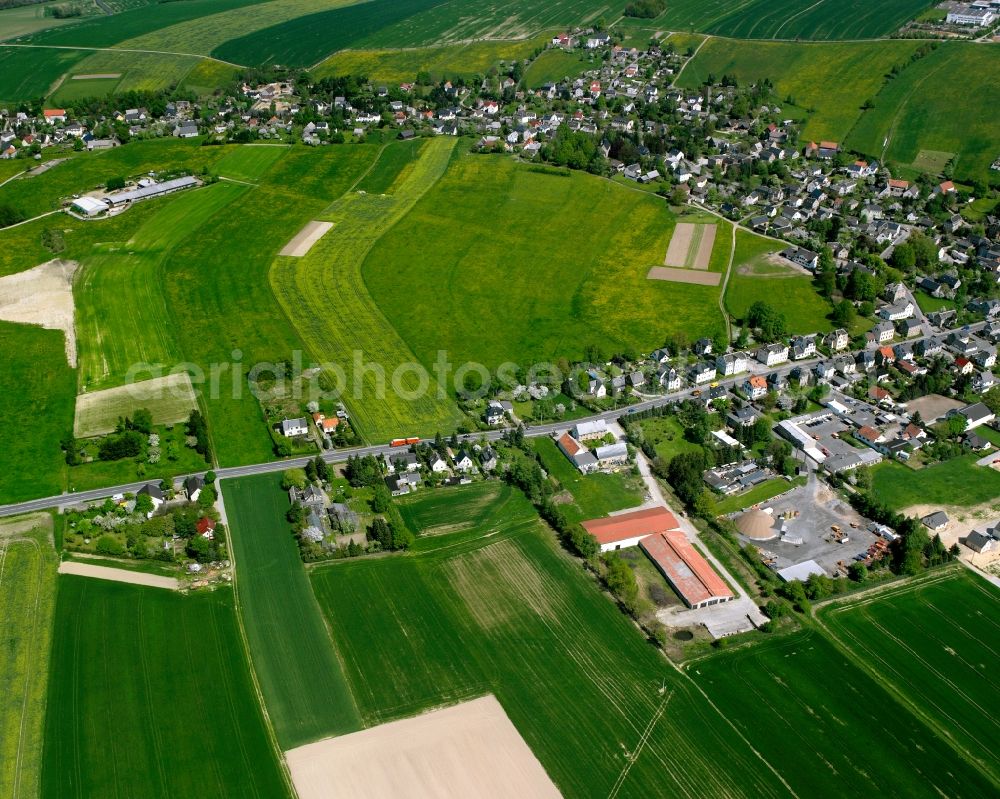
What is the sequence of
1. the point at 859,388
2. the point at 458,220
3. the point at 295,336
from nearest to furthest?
the point at 859,388
the point at 295,336
the point at 458,220

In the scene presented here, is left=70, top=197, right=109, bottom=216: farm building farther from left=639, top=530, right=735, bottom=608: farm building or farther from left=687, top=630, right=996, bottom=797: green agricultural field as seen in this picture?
left=687, top=630, right=996, bottom=797: green agricultural field

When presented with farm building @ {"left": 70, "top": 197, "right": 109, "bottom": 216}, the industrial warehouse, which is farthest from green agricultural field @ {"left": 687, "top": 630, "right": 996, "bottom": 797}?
farm building @ {"left": 70, "top": 197, "right": 109, "bottom": 216}

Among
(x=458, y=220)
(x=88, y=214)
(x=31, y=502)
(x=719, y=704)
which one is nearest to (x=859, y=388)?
(x=719, y=704)

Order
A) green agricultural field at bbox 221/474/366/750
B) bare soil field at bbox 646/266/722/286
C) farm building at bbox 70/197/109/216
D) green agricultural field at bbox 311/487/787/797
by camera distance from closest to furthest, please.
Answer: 1. green agricultural field at bbox 311/487/787/797
2. green agricultural field at bbox 221/474/366/750
3. bare soil field at bbox 646/266/722/286
4. farm building at bbox 70/197/109/216

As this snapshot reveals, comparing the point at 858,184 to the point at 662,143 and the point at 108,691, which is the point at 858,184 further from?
the point at 108,691

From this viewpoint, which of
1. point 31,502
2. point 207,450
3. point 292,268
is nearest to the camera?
point 31,502
